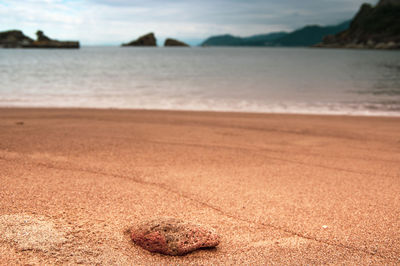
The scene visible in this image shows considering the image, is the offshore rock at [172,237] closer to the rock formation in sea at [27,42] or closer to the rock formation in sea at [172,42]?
the rock formation in sea at [27,42]

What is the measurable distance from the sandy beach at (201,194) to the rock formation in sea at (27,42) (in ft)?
436

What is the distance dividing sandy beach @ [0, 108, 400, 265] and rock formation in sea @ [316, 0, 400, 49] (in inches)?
4909

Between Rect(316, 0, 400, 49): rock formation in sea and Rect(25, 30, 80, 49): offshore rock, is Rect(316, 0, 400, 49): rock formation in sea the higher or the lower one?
the higher one

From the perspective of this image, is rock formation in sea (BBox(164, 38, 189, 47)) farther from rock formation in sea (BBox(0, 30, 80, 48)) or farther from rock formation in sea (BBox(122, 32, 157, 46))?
rock formation in sea (BBox(0, 30, 80, 48))

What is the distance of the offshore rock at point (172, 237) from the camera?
6.33ft

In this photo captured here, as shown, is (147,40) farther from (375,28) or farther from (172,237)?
(172,237)

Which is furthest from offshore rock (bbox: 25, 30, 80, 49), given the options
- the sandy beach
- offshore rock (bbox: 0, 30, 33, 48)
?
the sandy beach

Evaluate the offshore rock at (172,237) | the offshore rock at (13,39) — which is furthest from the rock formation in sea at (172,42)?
the offshore rock at (172,237)

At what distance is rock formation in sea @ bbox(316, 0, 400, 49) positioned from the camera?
114 m

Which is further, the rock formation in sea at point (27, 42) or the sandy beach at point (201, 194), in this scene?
the rock formation in sea at point (27, 42)

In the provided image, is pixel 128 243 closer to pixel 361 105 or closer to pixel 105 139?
pixel 105 139

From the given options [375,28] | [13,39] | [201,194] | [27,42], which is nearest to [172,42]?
[27,42]

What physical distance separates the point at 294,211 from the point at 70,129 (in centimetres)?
440

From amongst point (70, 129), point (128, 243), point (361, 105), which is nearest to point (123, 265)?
point (128, 243)
